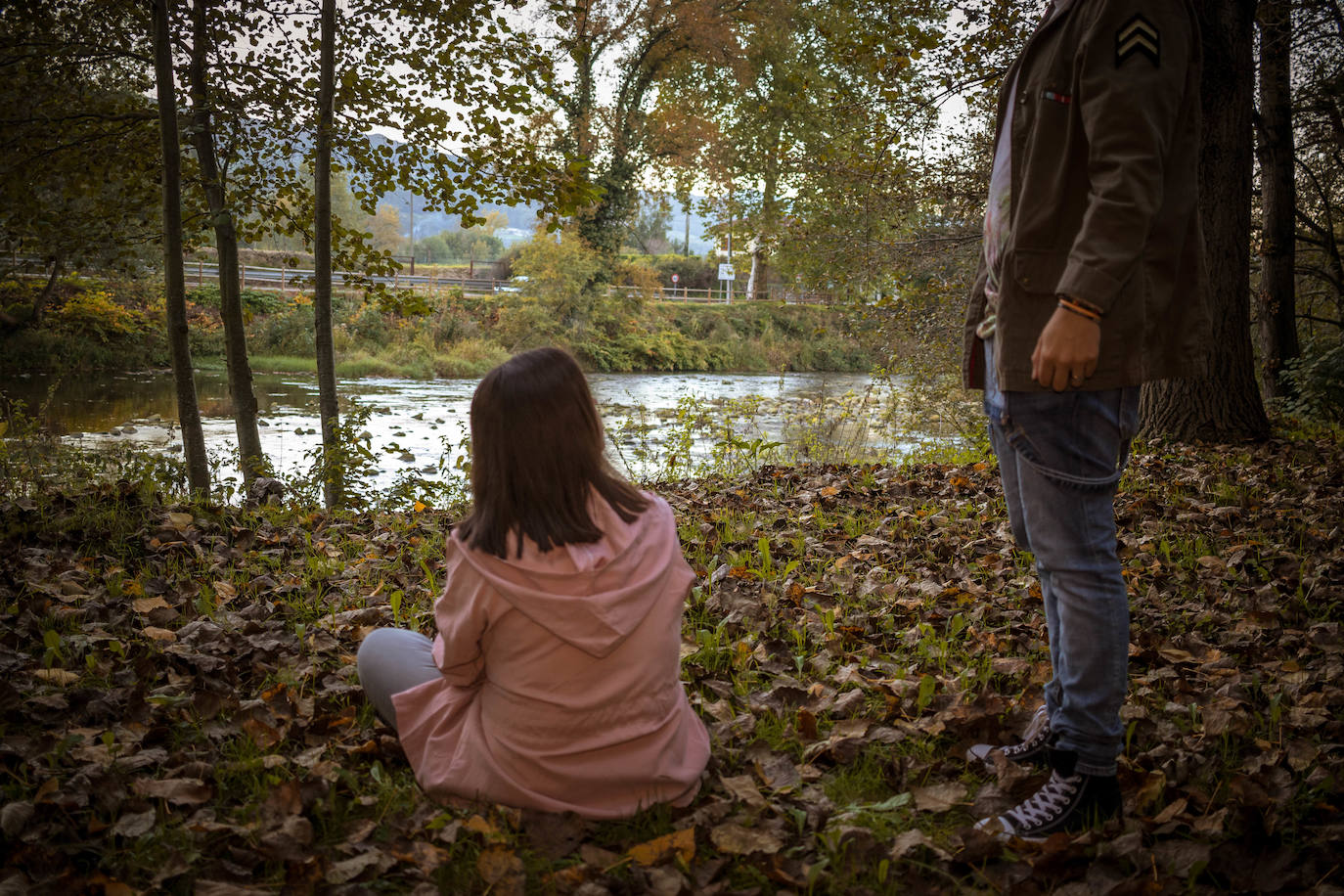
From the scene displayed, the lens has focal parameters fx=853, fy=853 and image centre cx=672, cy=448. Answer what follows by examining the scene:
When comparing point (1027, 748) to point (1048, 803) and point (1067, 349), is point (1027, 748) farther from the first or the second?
point (1067, 349)

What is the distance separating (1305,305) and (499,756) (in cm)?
1427

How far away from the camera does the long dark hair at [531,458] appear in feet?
6.04

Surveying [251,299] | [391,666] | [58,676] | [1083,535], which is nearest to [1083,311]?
[1083,535]

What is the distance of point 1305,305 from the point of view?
40.2 feet

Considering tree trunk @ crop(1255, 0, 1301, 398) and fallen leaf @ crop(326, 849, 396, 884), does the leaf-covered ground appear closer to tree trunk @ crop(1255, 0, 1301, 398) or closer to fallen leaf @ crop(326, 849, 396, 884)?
fallen leaf @ crop(326, 849, 396, 884)

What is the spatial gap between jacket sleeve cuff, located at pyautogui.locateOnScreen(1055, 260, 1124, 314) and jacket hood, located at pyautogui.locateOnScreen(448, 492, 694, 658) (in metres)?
1.07

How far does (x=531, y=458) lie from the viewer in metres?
1.85

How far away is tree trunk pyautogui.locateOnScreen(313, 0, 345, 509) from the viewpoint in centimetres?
578

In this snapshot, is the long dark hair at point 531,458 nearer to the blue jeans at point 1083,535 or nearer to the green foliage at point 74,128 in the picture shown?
the blue jeans at point 1083,535

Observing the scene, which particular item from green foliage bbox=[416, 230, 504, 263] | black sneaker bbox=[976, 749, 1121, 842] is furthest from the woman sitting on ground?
green foliage bbox=[416, 230, 504, 263]

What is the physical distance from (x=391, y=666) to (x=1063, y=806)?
1632 millimetres

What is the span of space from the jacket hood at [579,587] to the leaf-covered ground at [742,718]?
1.53ft

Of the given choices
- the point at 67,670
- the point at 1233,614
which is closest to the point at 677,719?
the point at 67,670

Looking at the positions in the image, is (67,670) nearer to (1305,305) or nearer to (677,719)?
(677,719)
